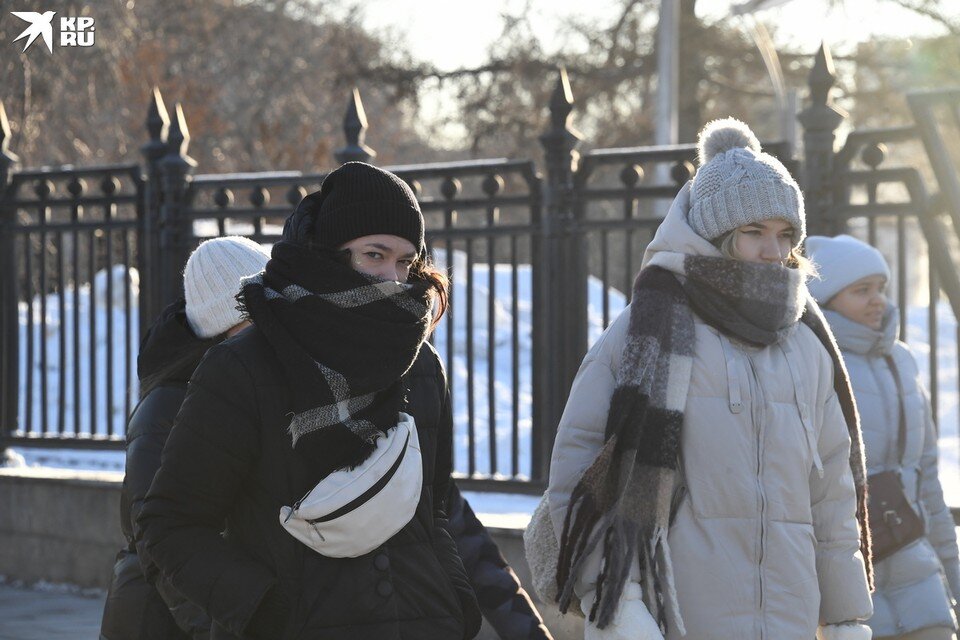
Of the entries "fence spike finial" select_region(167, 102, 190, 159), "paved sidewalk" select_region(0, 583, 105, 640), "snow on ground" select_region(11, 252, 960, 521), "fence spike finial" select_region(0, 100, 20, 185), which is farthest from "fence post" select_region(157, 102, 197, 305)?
"paved sidewalk" select_region(0, 583, 105, 640)

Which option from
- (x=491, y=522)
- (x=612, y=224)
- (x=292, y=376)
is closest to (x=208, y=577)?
(x=292, y=376)

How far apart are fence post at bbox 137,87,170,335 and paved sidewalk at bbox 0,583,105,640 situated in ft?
4.63

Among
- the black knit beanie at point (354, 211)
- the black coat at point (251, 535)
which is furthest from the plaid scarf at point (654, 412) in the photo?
the black knit beanie at point (354, 211)

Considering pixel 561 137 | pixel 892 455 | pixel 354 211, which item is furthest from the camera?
pixel 561 137

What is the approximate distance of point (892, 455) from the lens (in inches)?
175

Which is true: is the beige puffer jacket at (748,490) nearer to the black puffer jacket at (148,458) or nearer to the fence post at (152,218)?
the black puffer jacket at (148,458)

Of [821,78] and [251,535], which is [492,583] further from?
[821,78]

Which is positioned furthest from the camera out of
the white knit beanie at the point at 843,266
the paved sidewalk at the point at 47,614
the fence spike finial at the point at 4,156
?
the fence spike finial at the point at 4,156

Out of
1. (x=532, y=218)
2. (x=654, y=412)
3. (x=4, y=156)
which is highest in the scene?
(x=4, y=156)

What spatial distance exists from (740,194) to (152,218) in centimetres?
486

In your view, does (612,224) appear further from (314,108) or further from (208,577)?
(314,108)

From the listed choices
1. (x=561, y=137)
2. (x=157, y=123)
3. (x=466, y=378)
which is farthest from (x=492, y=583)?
(x=466, y=378)

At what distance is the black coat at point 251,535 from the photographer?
2.59m

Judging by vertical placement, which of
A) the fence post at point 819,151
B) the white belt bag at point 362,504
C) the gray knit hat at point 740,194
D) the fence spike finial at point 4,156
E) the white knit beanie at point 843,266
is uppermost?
the fence spike finial at point 4,156
